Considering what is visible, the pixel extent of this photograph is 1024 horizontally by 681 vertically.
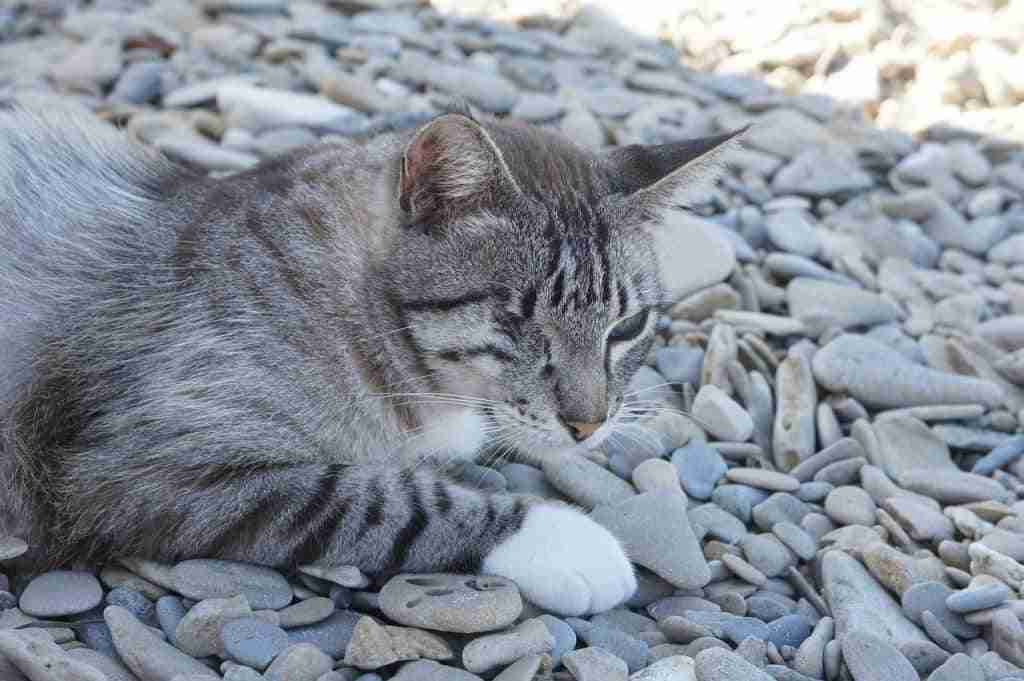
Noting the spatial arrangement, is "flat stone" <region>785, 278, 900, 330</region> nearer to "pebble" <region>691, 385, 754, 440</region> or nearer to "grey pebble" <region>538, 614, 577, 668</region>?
"pebble" <region>691, 385, 754, 440</region>

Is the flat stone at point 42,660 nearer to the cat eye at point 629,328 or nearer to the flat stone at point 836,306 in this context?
the cat eye at point 629,328

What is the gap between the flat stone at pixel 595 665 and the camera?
246 cm

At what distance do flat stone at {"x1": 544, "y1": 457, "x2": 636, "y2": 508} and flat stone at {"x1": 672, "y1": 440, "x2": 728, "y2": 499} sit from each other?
0.17 metres

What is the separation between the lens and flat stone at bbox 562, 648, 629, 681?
96.9 inches

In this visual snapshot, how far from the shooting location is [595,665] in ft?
8.17

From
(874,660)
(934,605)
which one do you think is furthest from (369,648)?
(934,605)

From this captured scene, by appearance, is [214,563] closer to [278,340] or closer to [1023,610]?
[278,340]

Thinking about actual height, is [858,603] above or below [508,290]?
below

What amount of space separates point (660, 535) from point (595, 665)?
579mm

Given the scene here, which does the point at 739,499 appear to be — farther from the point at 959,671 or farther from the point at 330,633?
the point at 330,633

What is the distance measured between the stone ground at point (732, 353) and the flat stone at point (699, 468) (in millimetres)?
10

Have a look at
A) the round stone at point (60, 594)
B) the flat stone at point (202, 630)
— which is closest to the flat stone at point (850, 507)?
the flat stone at point (202, 630)

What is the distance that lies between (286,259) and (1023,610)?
2.03 metres

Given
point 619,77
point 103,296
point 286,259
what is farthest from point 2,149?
point 619,77
